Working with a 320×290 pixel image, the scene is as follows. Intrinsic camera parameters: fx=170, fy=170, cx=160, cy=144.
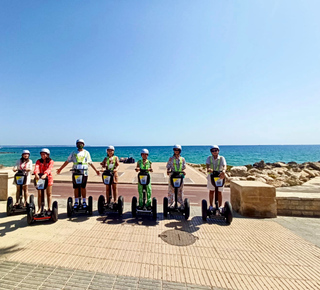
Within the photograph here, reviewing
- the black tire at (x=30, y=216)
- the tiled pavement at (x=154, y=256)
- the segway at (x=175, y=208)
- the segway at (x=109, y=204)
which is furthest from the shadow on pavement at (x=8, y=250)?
the segway at (x=175, y=208)

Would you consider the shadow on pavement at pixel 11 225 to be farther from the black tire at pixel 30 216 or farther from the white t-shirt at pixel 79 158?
the white t-shirt at pixel 79 158

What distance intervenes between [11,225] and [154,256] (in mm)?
4174

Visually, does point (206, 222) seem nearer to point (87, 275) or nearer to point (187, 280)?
point (187, 280)

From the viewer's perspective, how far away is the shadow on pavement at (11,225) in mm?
4320

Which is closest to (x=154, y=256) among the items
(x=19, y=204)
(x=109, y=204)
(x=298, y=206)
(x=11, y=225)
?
(x=109, y=204)

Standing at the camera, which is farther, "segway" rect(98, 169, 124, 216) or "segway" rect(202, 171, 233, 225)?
"segway" rect(98, 169, 124, 216)

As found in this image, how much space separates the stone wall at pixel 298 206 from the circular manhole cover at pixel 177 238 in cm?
353

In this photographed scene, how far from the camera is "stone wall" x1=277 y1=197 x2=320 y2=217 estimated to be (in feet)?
18.0

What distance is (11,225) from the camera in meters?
4.66

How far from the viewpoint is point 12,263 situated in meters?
3.05

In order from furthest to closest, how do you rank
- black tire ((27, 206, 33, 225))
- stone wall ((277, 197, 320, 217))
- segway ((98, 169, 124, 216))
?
1. stone wall ((277, 197, 320, 217))
2. segway ((98, 169, 124, 216))
3. black tire ((27, 206, 33, 225))

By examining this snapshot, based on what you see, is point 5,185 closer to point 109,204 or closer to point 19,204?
point 19,204

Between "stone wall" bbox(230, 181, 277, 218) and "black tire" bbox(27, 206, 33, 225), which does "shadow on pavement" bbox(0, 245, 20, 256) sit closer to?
"black tire" bbox(27, 206, 33, 225)

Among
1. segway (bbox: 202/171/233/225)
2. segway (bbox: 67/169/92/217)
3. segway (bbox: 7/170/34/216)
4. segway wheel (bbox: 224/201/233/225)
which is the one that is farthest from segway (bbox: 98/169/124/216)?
segway wheel (bbox: 224/201/233/225)
